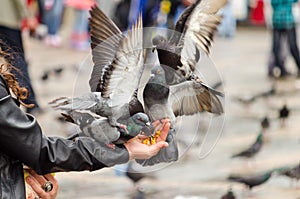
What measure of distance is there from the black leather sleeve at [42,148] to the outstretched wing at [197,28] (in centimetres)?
62

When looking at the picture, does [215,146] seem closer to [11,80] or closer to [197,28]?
[197,28]

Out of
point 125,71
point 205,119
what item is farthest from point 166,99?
point 205,119

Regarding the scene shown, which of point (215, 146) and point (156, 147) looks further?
point (215, 146)

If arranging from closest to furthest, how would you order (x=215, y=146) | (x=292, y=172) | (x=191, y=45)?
(x=191, y=45)
(x=292, y=172)
(x=215, y=146)

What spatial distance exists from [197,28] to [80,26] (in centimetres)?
1130

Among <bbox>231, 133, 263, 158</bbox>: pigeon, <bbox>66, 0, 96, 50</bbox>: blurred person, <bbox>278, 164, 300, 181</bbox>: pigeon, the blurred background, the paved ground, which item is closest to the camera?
the paved ground

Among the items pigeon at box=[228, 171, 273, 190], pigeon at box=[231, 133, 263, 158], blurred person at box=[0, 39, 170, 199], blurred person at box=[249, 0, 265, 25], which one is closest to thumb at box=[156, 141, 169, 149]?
blurred person at box=[0, 39, 170, 199]

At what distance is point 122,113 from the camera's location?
286cm

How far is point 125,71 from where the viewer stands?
2963 mm

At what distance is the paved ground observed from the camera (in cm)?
339

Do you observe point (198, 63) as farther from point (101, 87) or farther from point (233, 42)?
point (233, 42)

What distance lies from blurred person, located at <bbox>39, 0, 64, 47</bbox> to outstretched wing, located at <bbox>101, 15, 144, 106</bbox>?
1192 centimetres

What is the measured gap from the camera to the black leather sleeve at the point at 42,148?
2553mm

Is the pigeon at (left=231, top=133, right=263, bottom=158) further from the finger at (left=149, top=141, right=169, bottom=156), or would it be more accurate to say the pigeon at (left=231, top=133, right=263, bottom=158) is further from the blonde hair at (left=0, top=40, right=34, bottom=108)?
the blonde hair at (left=0, top=40, right=34, bottom=108)
